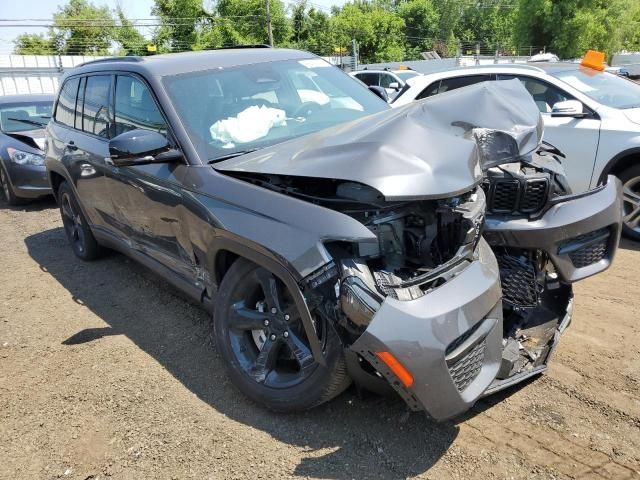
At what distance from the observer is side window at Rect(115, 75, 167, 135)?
348 centimetres

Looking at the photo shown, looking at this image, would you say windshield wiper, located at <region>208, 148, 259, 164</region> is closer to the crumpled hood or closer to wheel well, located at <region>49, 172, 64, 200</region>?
the crumpled hood

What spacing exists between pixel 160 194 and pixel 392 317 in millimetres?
2005

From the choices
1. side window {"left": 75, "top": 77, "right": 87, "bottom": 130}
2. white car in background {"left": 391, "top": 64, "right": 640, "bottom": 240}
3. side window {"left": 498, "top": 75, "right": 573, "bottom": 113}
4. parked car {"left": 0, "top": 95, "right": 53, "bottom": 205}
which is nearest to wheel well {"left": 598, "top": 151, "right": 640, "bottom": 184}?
white car in background {"left": 391, "top": 64, "right": 640, "bottom": 240}

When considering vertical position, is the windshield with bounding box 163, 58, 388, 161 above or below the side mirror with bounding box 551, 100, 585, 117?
above

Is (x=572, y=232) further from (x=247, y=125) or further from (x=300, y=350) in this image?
(x=247, y=125)

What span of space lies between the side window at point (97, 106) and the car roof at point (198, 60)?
→ 0.16 m

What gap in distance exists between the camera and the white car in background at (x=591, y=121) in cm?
522

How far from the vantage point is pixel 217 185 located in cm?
293

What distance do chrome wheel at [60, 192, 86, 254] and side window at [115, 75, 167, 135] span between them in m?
1.68

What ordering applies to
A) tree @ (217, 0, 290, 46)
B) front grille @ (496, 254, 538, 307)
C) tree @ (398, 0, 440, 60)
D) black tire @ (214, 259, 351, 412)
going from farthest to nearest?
tree @ (398, 0, 440, 60)
tree @ (217, 0, 290, 46)
front grille @ (496, 254, 538, 307)
black tire @ (214, 259, 351, 412)

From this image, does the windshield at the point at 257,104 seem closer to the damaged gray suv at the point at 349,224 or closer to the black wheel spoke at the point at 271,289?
the damaged gray suv at the point at 349,224

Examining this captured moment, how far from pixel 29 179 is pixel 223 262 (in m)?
6.38

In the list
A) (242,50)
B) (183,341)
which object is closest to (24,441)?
(183,341)

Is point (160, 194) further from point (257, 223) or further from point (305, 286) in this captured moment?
point (305, 286)
